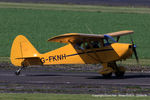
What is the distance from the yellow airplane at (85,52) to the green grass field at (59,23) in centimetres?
935

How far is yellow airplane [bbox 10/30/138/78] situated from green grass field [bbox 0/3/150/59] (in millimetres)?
9350

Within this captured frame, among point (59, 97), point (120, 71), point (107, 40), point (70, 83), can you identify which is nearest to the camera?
point (59, 97)

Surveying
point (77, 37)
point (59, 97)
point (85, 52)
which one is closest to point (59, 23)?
point (85, 52)

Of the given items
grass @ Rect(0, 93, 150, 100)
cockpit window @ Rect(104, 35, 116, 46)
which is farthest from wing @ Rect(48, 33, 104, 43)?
grass @ Rect(0, 93, 150, 100)

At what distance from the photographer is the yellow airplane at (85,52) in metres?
19.1

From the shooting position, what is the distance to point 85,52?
19953 mm

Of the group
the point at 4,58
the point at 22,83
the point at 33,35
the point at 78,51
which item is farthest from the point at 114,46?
the point at 33,35

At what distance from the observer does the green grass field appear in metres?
35.1

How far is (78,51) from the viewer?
795 inches

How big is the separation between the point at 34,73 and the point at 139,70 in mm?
6455

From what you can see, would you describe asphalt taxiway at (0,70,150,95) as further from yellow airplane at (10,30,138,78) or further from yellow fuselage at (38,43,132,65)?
yellow fuselage at (38,43,132,65)

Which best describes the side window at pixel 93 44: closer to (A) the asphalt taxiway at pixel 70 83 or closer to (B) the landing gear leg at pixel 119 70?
(B) the landing gear leg at pixel 119 70

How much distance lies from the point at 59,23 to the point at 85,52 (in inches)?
953

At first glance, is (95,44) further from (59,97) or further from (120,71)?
(59,97)
